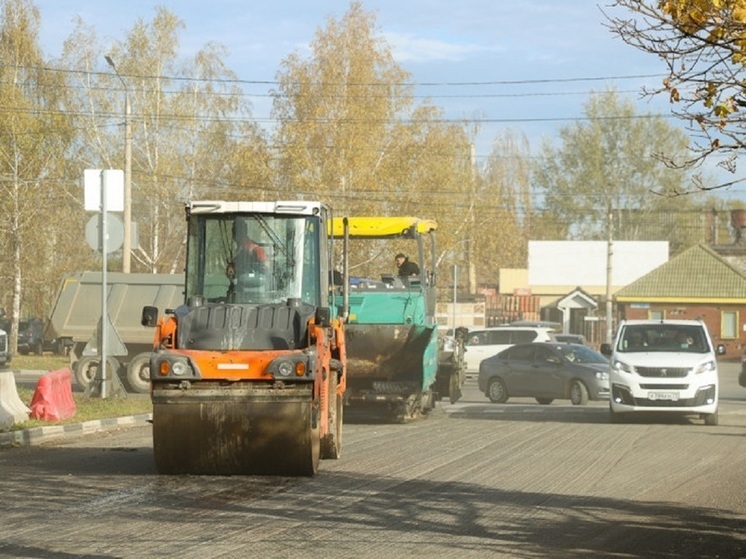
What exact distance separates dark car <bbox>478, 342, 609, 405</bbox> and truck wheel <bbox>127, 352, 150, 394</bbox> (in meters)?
7.87

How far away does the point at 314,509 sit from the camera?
11.8 m

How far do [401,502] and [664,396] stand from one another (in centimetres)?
1245

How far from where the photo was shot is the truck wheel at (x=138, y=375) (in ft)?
104

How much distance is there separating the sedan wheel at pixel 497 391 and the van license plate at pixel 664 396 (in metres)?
8.56

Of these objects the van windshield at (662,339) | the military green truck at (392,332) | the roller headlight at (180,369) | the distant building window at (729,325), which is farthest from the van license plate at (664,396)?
the distant building window at (729,325)

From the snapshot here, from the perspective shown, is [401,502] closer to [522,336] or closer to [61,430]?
[61,430]

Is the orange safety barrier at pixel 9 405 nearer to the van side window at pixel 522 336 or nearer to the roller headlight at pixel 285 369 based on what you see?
the roller headlight at pixel 285 369

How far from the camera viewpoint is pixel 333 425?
15.5 meters

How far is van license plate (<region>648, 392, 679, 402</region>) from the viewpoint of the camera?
23766mm

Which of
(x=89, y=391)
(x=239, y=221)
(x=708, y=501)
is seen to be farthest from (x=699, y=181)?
(x=89, y=391)

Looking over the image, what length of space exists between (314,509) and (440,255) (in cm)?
5100

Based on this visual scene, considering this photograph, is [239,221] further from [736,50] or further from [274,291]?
[736,50]

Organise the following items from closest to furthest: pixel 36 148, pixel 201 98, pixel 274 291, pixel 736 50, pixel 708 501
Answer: pixel 736 50
pixel 708 501
pixel 274 291
pixel 36 148
pixel 201 98

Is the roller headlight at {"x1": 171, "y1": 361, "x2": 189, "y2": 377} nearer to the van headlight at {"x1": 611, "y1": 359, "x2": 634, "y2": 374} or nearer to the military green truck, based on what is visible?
the military green truck
